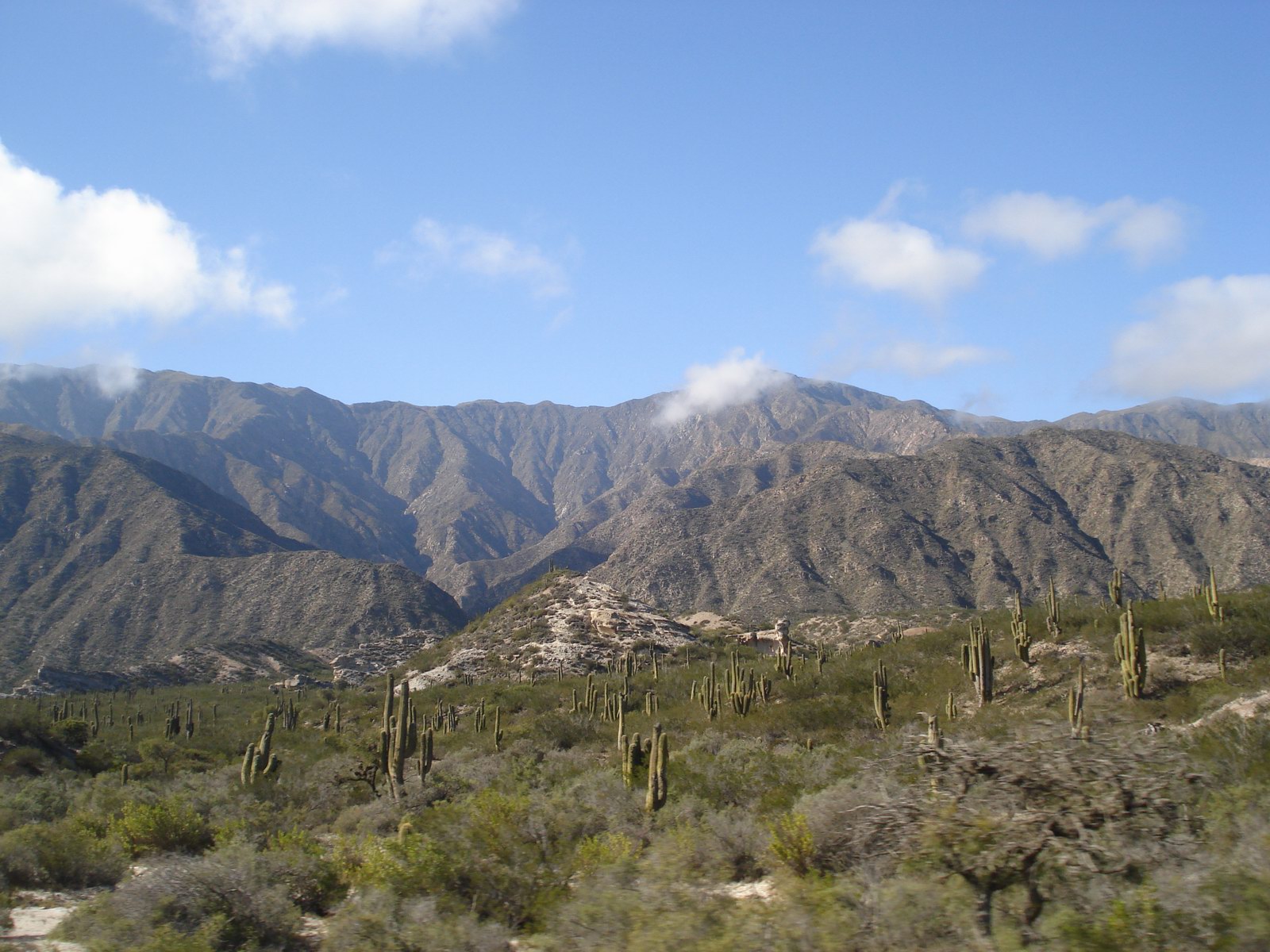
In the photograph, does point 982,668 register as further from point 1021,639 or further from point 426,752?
point 426,752

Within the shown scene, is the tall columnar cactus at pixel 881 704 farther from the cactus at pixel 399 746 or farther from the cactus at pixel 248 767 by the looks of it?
the cactus at pixel 248 767

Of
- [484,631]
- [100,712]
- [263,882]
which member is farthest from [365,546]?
[263,882]

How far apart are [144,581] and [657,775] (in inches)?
3529

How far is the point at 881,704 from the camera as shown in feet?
86.5

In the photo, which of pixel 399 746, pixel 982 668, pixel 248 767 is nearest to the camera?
pixel 399 746

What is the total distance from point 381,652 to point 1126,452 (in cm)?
8577

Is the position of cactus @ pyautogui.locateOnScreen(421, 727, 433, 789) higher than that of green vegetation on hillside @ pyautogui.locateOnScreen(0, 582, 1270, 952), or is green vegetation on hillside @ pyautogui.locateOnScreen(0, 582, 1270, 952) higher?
A: green vegetation on hillside @ pyautogui.locateOnScreen(0, 582, 1270, 952)

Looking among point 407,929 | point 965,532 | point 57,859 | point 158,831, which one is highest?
point 965,532

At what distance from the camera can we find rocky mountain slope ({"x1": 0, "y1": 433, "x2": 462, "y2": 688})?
79.8 meters

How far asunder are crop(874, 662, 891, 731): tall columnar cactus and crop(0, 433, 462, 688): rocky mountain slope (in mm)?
67862

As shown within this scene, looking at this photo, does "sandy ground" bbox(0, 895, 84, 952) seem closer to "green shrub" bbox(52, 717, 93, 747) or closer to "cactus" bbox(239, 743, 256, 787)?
"cactus" bbox(239, 743, 256, 787)

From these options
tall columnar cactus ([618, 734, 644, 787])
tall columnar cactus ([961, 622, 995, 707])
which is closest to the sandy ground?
tall columnar cactus ([618, 734, 644, 787])

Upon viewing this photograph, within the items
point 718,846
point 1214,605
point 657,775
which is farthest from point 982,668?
point 718,846

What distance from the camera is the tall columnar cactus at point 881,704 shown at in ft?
84.9
